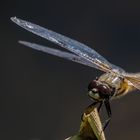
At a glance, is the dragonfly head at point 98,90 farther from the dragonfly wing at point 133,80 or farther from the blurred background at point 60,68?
the blurred background at point 60,68

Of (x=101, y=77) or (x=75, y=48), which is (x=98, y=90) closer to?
(x=101, y=77)

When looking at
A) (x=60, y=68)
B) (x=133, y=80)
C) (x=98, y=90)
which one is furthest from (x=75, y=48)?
(x=60, y=68)

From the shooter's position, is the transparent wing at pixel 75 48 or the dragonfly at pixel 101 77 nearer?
the dragonfly at pixel 101 77

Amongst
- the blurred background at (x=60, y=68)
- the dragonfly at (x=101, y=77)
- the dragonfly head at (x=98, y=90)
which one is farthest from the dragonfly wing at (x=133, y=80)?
the blurred background at (x=60, y=68)

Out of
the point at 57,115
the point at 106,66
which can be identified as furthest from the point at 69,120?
the point at 106,66

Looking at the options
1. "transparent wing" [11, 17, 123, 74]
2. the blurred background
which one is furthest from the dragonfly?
the blurred background
